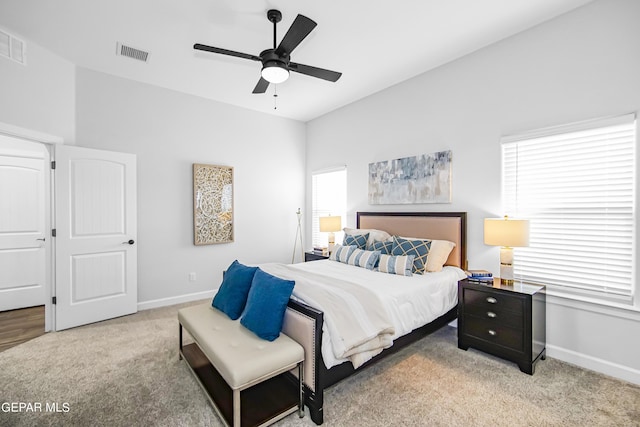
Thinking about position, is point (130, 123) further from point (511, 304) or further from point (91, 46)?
point (511, 304)

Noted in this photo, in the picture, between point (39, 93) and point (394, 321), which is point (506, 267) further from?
point (39, 93)

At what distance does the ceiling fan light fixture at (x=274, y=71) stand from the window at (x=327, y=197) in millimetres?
2524

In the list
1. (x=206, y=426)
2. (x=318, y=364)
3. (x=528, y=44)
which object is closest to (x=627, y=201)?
(x=528, y=44)

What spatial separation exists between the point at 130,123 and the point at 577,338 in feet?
18.5

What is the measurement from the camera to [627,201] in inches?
94.3

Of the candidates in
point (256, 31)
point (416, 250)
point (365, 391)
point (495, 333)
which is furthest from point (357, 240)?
point (256, 31)

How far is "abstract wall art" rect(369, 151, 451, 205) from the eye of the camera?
361 centimetres

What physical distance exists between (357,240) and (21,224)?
486cm

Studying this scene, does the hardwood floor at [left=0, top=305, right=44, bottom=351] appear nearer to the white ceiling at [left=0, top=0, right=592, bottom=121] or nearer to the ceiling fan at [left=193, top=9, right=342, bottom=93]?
the white ceiling at [left=0, top=0, right=592, bottom=121]

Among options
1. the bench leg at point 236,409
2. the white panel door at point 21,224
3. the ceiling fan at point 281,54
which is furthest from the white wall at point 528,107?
the white panel door at point 21,224

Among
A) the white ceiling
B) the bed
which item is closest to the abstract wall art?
the bed

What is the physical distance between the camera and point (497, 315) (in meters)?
2.67

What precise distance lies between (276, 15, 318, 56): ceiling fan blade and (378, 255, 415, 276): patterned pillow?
7.53 ft

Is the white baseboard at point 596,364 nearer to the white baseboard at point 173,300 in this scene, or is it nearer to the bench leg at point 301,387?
the bench leg at point 301,387
